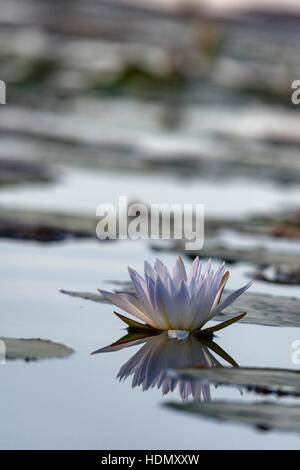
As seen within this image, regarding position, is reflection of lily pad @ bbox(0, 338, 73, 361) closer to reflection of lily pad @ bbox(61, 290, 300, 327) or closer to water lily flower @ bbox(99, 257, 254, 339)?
water lily flower @ bbox(99, 257, 254, 339)

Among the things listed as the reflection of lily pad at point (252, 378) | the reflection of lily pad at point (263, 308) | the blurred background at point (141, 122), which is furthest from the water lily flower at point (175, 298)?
the blurred background at point (141, 122)

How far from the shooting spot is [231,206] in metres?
5.73

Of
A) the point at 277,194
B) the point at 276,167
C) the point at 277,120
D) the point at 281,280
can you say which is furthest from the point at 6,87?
the point at 281,280

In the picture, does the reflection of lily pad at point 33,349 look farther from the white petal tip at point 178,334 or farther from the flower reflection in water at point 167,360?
the white petal tip at point 178,334

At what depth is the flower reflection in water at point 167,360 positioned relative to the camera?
2173 mm

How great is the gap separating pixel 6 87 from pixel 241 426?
10358 mm

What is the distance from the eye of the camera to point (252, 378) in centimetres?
221

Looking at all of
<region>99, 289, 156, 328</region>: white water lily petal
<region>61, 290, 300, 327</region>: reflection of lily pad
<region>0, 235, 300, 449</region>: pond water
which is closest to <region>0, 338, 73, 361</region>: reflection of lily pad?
<region>0, 235, 300, 449</region>: pond water

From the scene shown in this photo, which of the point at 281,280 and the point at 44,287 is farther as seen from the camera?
the point at 281,280

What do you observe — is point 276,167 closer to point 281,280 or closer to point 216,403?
point 281,280

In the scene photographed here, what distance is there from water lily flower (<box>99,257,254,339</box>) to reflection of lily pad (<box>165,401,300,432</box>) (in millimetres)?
503

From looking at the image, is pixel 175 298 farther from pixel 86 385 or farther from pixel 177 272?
pixel 86 385

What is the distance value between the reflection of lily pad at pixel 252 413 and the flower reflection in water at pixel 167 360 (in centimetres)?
6

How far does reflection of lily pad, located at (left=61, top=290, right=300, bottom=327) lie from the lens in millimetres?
2859
